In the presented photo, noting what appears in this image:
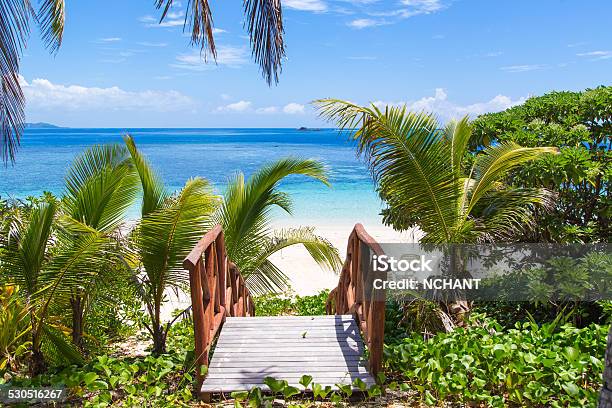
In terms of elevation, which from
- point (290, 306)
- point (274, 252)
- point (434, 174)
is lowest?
point (290, 306)

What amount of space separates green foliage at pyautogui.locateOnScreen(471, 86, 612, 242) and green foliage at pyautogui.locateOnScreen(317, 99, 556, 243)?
0.61 feet

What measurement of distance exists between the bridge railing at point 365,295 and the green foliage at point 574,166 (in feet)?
6.45

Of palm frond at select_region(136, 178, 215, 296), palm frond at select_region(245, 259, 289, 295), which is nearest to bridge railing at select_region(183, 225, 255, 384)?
palm frond at select_region(136, 178, 215, 296)

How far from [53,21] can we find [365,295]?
173 inches

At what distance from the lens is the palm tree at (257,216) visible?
7664mm

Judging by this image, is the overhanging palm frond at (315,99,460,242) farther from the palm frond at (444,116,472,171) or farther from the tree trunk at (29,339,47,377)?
the tree trunk at (29,339,47,377)

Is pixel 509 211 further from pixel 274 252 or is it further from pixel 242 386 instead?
pixel 274 252

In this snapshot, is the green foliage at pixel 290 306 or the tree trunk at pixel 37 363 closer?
the tree trunk at pixel 37 363

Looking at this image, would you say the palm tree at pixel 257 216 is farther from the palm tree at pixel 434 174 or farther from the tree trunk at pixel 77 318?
the tree trunk at pixel 77 318

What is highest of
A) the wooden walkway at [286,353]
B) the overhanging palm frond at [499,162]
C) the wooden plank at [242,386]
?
the overhanging palm frond at [499,162]

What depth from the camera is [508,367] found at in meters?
3.68

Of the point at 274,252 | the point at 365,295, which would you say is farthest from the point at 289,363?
the point at 274,252

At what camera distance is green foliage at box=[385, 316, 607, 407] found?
343 centimetres

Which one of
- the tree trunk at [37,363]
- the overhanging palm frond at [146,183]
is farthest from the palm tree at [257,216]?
the tree trunk at [37,363]
